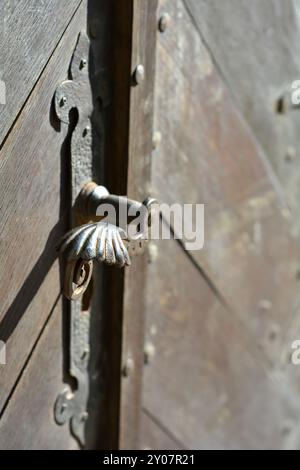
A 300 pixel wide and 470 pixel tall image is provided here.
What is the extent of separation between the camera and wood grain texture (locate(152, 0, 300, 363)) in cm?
89

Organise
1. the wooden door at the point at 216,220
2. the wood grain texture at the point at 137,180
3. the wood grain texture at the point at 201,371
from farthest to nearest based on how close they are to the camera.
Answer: the wood grain texture at the point at 201,371 < the wooden door at the point at 216,220 < the wood grain texture at the point at 137,180

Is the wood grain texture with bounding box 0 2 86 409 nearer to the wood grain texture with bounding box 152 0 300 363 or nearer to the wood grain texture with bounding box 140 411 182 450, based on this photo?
the wood grain texture with bounding box 152 0 300 363

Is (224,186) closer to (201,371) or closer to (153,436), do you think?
(201,371)

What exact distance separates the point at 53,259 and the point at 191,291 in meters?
0.34

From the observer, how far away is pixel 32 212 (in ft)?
2.39

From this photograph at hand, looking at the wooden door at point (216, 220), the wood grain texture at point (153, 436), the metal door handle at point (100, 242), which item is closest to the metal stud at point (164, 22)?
the wooden door at point (216, 220)

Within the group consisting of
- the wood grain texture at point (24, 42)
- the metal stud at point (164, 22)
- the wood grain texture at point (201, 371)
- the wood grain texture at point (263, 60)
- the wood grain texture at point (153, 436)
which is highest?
the wood grain texture at point (263, 60)

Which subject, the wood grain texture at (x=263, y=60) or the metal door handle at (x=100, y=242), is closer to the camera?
the metal door handle at (x=100, y=242)

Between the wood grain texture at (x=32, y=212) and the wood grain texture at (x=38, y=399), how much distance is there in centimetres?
2

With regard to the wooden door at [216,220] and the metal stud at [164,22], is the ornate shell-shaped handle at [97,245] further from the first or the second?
the metal stud at [164,22]

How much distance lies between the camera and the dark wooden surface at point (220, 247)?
36.0 inches

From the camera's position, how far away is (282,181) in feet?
3.92

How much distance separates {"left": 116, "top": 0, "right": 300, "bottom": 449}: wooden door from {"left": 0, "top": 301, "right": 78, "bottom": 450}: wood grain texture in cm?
11
